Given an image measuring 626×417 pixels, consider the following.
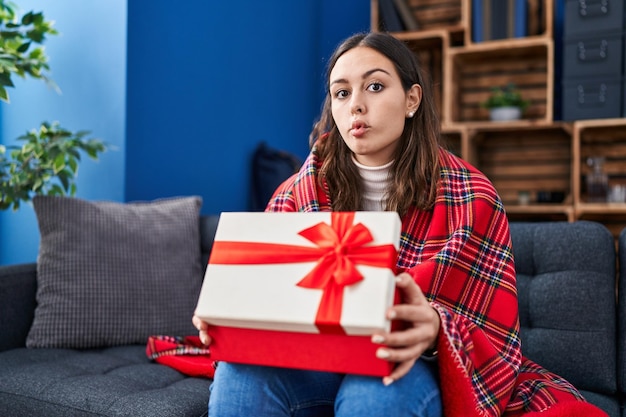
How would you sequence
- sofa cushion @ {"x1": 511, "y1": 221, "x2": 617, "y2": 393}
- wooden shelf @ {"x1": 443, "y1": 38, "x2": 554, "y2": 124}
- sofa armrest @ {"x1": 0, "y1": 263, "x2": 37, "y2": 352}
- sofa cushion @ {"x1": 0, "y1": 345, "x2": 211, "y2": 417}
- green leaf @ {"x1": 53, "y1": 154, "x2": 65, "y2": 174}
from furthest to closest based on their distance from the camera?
wooden shelf @ {"x1": 443, "y1": 38, "x2": 554, "y2": 124}
green leaf @ {"x1": 53, "y1": 154, "x2": 65, "y2": 174}
sofa armrest @ {"x1": 0, "y1": 263, "x2": 37, "y2": 352}
sofa cushion @ {"x1": 511, "y1": 221, "x2": 617, "y2": 393}
sofa cushion @ {"x1": 0, "y1": 345, "x2": 211, "y2": 417}

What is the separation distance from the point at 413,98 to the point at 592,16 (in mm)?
2022

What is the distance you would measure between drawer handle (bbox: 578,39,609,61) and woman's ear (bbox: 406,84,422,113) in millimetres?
1960

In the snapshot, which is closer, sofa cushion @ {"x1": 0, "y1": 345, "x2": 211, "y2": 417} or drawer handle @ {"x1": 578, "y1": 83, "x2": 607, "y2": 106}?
sofa cushion @ {"x1": 0, "y1": 345, "x2": 211, "y2": 417}

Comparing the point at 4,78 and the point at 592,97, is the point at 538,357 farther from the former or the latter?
the point at 592,97

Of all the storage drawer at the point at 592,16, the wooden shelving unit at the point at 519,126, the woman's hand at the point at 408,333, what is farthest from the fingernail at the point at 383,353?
the storage drawer at the point at 592,16

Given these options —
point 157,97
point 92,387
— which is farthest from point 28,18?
point 92,387

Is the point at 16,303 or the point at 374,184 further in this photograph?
the point at 16,303

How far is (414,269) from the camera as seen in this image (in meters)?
1.07

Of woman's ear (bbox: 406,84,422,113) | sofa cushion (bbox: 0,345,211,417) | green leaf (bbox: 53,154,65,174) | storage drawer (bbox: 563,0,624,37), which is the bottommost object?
sofa cushion (bbox: 0,345,211,417)

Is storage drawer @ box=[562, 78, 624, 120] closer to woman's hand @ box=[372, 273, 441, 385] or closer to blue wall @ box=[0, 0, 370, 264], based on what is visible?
blue wall @ box=[0, 0, 370, 264]

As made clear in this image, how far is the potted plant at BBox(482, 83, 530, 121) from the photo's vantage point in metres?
3.05

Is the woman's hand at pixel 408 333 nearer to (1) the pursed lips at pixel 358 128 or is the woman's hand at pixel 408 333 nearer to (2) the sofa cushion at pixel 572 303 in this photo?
(1) the pursed lips at pixel 358 128

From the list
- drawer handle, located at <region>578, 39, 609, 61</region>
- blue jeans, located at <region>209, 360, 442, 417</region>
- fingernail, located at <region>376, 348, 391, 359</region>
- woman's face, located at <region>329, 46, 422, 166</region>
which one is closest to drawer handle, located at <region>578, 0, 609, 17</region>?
drawer handle, located at <region>578, 39, 609, 61</region>

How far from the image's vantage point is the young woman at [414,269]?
2.93ft
